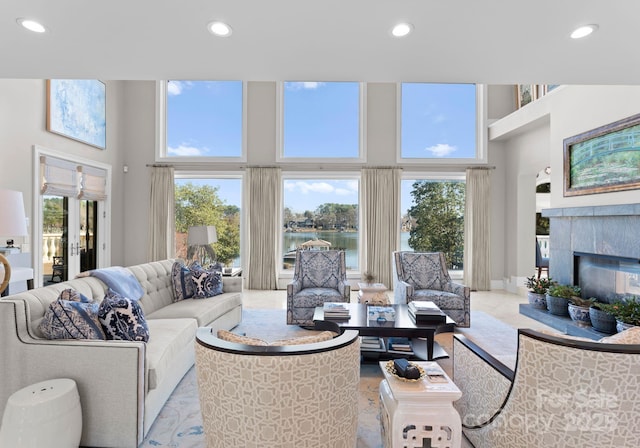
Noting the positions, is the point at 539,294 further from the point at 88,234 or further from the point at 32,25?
the point at 88,234

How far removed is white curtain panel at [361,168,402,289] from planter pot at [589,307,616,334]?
126 inches

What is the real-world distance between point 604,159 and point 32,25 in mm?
5406

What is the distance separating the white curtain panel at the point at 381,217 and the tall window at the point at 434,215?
0.33m

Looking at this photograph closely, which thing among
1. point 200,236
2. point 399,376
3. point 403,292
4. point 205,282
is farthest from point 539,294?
point 200,236

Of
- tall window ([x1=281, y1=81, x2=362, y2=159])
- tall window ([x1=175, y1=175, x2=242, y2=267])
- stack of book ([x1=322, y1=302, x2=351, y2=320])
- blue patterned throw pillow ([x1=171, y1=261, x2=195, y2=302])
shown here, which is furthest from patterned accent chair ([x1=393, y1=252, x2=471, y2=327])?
tall window ([x1=175, y1=175, x2=242, y2=267])

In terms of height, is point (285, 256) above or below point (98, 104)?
below

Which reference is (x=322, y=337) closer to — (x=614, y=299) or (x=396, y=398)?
(x=396, y=398)

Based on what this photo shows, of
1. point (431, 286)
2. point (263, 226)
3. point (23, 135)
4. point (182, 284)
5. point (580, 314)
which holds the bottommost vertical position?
point (580, 314)

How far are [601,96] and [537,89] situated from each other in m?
1.85

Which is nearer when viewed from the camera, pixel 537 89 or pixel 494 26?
pixel 494 26

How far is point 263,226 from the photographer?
6484 millimetres

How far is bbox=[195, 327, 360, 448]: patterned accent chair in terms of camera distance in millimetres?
1284

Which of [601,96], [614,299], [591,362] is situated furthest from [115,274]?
[601,96]

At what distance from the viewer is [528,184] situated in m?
6.28
